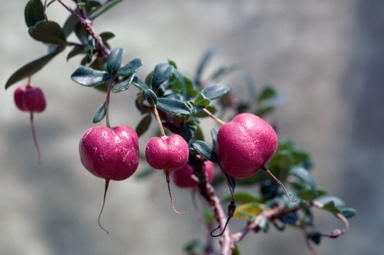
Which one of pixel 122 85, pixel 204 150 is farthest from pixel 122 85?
pixel 204 150

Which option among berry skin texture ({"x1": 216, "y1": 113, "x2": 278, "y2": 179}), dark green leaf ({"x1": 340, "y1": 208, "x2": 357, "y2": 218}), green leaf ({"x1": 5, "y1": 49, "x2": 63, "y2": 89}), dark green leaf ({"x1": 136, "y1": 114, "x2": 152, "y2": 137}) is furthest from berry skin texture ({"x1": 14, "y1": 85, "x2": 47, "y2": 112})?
dark green leaf ({"x1": 340, "y1": 208, "x2": 357, "y2": 218})

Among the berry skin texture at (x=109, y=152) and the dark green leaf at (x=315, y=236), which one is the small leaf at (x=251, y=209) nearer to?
the dark green leaf at (x=315, y=236)

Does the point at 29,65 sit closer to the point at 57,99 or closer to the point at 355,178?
the point at 57,99

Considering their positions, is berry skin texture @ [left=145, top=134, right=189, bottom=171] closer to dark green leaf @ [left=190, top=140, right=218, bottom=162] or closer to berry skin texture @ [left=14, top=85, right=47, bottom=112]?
dark green leaf @ [left=190, top=140, right=218, bottom=162]

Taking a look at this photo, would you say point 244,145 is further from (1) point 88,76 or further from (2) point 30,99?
(2) point 30,99

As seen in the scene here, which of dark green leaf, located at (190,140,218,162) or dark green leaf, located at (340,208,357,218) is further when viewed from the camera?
dark green leaf, located at (340,208,357,218)

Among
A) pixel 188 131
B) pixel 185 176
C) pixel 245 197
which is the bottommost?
pixel 245 197
